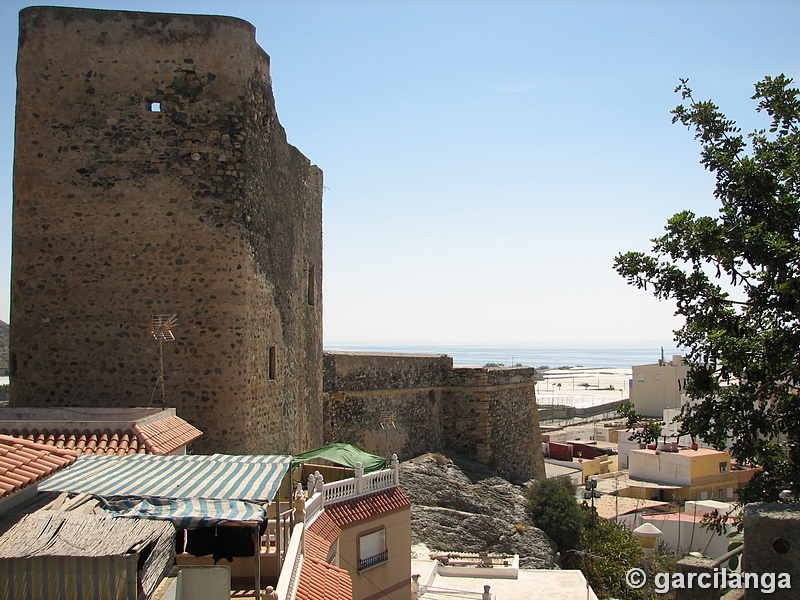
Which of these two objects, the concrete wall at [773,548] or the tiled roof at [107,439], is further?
the tiled roof at [107,439]

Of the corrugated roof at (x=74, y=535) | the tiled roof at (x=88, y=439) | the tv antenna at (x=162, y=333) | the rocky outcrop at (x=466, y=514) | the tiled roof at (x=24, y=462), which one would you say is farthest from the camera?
the rocky outcrop at (x=466, y=514)

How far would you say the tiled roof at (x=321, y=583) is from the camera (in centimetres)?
796

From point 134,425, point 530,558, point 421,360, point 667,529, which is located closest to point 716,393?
A: point 134,425

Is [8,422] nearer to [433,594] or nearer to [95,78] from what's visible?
[95,78]

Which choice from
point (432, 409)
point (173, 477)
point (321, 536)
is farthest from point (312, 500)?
point (432, 409)

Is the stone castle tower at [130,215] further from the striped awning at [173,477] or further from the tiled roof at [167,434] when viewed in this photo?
the striped awning at [173,477]

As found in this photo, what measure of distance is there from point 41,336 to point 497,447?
53.8 feet

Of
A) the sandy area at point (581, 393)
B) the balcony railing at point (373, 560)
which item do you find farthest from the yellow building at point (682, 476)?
the sandy area at point (581, 393)

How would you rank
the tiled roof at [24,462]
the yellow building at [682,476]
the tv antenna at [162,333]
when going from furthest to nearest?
the yellow building at [682,476], the tv antenna at [162,333], the tiled roof at [24,462]

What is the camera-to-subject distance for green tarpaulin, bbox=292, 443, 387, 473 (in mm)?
12930

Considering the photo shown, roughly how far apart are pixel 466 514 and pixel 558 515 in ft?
9.24

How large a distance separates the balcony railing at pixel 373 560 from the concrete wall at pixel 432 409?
760 centimetres

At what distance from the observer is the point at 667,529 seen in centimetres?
2509

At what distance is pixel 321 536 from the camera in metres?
10.3
